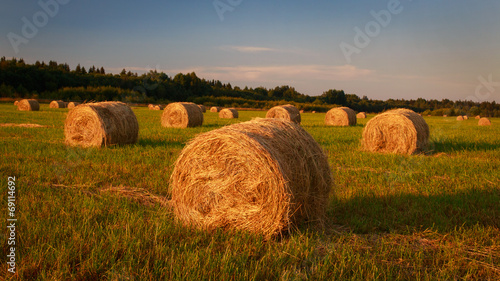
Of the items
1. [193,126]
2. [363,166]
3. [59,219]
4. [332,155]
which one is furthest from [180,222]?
[193,126]

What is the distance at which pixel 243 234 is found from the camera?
157 inches

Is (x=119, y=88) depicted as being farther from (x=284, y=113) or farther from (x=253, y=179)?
(x=253, y=179)

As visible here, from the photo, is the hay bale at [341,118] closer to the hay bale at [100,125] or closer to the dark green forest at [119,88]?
the hay bale at [100,125]

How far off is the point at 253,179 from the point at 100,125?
779 cm

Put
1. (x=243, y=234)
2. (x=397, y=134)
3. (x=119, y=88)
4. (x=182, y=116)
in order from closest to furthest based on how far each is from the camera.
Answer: (x=243, y=234)
(x=397, y=134)
(x=182, y=116)
(x=119, y=88)

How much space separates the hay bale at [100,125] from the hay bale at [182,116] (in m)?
7.19

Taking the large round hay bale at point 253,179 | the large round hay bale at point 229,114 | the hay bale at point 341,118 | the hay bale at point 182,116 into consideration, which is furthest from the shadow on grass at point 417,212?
the large round hay bale at point 229,114

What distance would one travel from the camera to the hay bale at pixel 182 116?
18.6m

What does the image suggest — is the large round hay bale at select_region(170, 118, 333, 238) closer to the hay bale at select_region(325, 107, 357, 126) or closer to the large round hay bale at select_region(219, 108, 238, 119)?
the hay bale at select_region(325, 107, 357, 126)

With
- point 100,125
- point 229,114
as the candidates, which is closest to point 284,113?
point 229,114

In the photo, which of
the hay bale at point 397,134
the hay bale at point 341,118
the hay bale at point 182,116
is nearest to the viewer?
the hay bale at point 397,134

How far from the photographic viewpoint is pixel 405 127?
1101cm

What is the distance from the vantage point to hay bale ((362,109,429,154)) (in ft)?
35.6

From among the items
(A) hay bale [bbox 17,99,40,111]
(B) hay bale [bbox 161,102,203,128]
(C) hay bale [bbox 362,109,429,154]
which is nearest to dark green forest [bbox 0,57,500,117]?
(A) hay bale [bbox 17,99,40,111]
